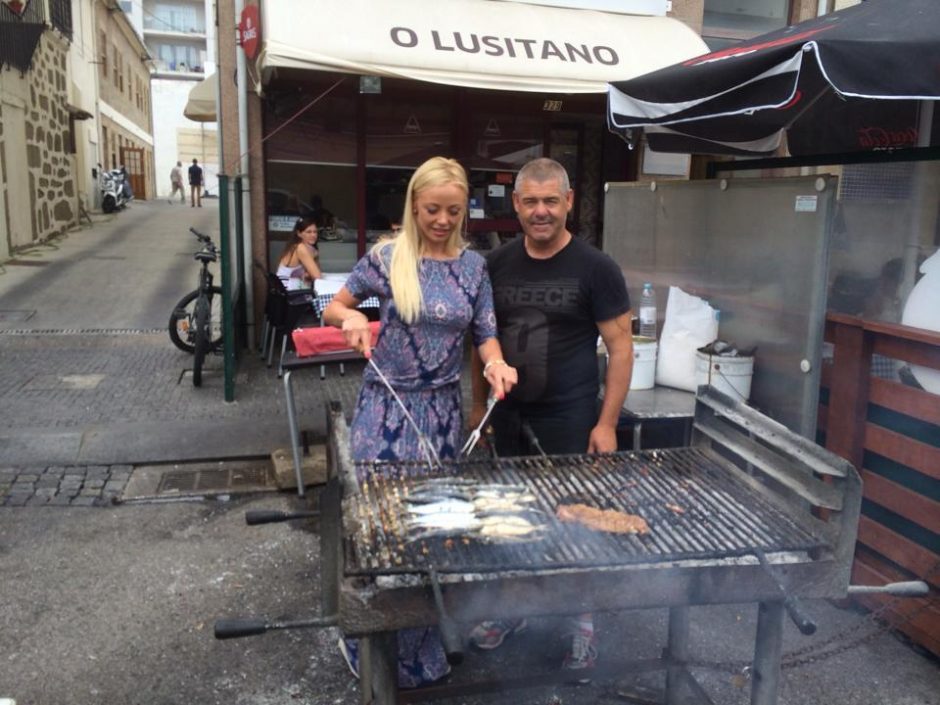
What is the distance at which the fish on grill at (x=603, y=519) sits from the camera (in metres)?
2.30

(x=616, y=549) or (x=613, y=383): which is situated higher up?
(x=613, y=383)

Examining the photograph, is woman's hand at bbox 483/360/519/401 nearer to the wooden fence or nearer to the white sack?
the wooden fence

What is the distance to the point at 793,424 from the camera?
394 cm

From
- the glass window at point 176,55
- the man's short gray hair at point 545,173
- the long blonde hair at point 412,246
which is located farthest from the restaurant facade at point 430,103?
the glass window at point 176,55

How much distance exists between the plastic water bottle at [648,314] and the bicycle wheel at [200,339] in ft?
13.0

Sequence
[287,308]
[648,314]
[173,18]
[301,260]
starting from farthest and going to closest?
1. [173,18]
2. [301,260]
3. [287,308]
4. [648,314]

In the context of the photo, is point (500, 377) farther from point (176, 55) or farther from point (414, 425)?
point (176, 55)

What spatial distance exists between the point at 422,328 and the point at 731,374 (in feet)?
6.38

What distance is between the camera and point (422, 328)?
9.87ft

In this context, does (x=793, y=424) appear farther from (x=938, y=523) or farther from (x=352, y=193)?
(x=352, y=193)

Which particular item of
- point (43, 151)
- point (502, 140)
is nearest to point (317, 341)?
point (502, 140)

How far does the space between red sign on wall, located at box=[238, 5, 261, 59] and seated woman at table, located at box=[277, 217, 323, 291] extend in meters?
1.61

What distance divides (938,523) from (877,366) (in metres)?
0.78

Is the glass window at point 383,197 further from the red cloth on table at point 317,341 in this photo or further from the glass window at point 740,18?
the red cloth on table at point 317,341
